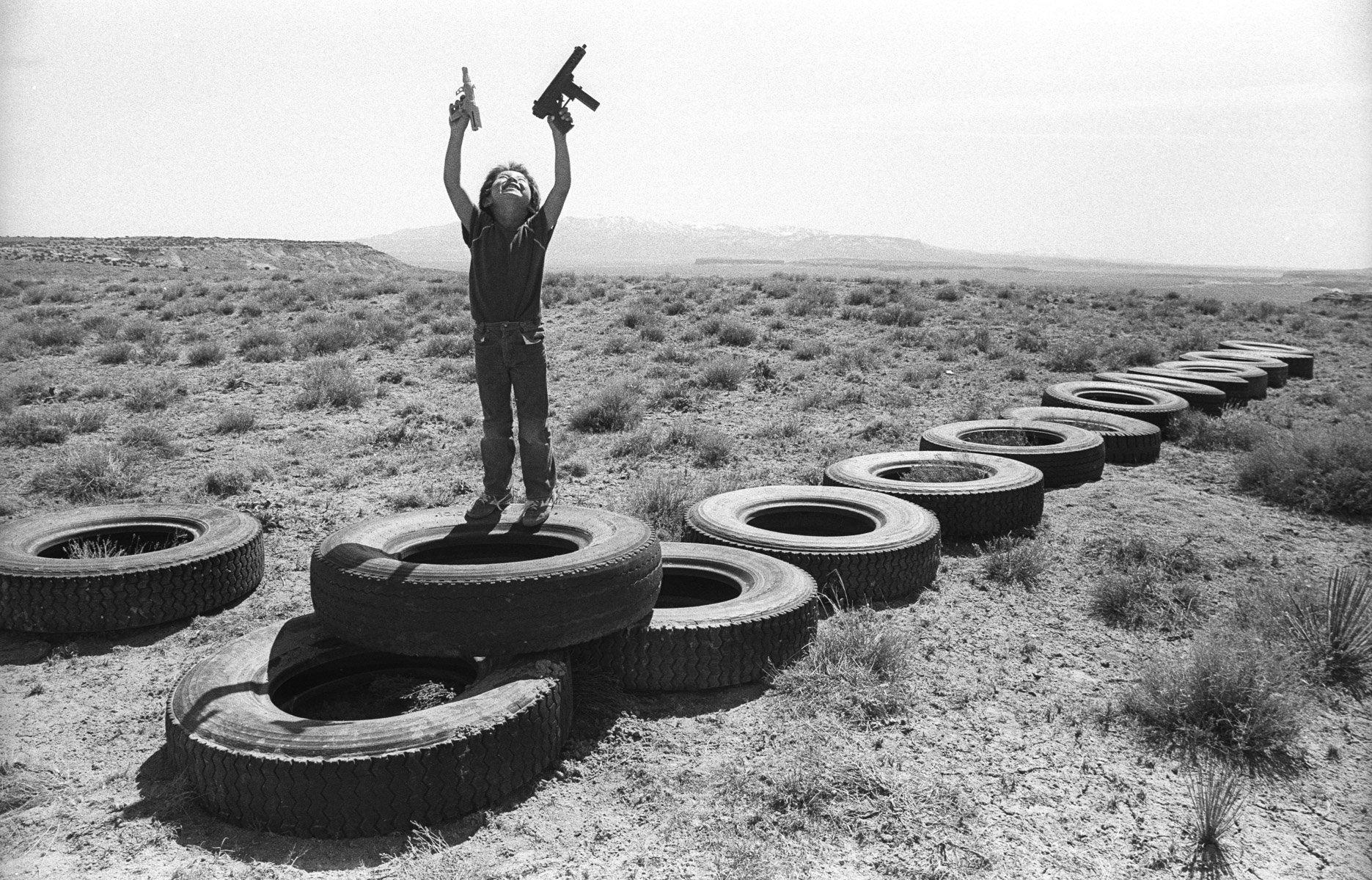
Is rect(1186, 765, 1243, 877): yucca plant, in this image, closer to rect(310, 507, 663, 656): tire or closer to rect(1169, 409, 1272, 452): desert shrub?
rect(310, 507, 663, 656): tire

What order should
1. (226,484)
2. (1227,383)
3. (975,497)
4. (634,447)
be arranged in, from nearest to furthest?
(975,497), (226,484), (634,447), (1227,383)

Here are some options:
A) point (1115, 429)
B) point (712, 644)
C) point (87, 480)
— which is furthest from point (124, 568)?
point (1115, 429)

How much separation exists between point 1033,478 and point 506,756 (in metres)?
5.87

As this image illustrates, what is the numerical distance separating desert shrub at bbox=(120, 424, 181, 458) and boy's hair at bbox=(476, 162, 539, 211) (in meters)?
7.02

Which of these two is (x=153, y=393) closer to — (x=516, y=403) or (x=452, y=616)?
(x=516, y=403)

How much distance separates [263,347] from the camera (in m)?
17.5

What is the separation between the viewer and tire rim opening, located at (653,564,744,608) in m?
6.10

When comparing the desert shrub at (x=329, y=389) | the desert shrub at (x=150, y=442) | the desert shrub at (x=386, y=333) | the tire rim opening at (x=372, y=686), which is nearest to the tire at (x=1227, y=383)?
the desert shrub at (x=329, y=389)

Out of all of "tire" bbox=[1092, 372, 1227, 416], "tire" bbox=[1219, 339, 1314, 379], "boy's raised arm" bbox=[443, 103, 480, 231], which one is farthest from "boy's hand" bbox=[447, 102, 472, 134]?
"tire" bbox=[1219, 339, 1314, 379]

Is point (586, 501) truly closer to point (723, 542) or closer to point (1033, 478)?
point (723, 542)

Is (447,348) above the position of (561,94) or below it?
below

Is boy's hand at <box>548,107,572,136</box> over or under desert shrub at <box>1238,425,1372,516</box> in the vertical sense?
over

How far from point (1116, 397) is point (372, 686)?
39.7ft

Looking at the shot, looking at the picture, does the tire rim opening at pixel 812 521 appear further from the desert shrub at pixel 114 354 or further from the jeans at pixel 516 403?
the desert shrub at pixel 114 354
